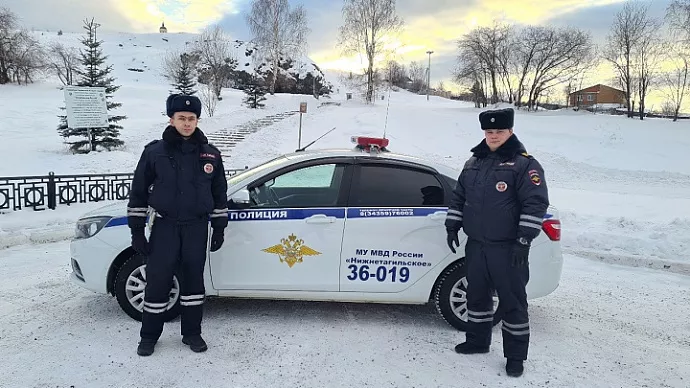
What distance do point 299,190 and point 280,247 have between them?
0.71 metres

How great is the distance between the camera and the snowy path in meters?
3.25

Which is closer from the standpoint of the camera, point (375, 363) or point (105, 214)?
point (375, 363)

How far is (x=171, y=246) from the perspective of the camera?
11.1 ft

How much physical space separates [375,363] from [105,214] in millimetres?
2581

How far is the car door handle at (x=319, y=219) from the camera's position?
3887 millimetres

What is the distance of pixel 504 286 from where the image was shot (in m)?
3.32

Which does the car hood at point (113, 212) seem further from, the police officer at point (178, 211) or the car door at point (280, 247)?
the car door at point (280, 247)

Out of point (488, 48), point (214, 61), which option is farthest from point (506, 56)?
point (214, 61)

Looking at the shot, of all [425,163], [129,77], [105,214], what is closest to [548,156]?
[425,163]

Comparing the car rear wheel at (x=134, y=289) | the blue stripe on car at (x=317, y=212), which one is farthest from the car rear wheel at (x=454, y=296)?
the car rear wheel at (x=134, y=289)

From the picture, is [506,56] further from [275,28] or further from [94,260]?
[94,260]

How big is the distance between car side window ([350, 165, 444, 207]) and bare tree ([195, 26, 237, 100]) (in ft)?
107

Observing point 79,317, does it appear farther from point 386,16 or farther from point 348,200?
point 386,16

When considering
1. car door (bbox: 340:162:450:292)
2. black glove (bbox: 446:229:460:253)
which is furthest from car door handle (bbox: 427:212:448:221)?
black glove (bbox: 446:229:460:253)
